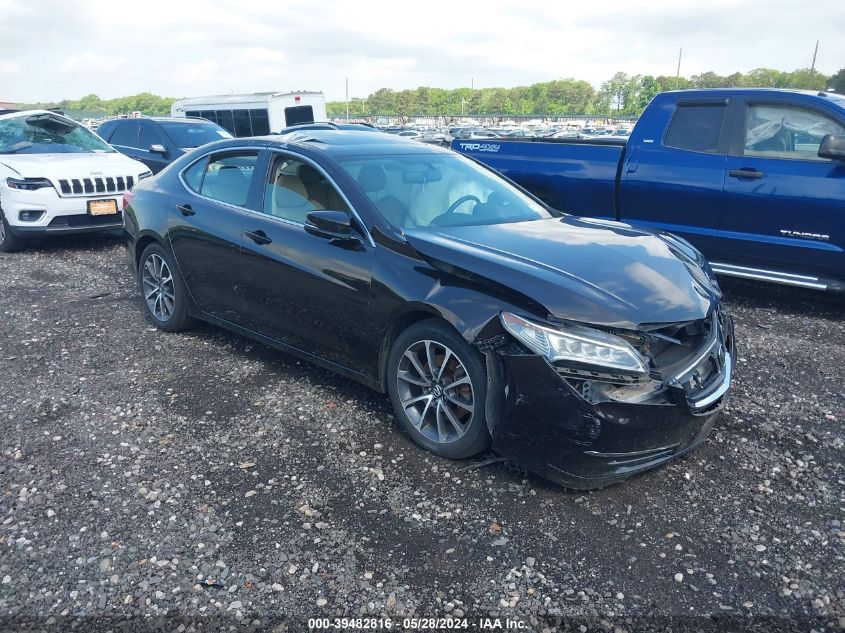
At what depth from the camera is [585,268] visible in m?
3.40

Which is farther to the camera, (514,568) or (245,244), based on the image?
(245,244)

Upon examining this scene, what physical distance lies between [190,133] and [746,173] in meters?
9.13

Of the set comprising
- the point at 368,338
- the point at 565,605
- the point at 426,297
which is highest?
the point at 426,297

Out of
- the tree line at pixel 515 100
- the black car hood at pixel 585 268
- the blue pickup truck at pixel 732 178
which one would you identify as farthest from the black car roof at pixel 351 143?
the tree line at pixel 515 100

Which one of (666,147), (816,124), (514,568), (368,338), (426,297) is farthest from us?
(666,147)

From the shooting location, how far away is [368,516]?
3.12 m

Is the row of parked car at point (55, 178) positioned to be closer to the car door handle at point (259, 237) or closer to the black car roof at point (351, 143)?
the black car roof at point (351, 143)

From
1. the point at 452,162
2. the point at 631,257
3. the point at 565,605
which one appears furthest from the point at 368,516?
the point at 452,162

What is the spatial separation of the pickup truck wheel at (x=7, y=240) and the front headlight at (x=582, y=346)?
809 cm

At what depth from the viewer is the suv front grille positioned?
Answer: 842 cm

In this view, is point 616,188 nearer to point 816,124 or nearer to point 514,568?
point 816,124

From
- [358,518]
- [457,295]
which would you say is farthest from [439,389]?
[358,518]

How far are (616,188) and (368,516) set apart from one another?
473 centimetres

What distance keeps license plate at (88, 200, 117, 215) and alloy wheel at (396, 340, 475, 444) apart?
6608 mm
